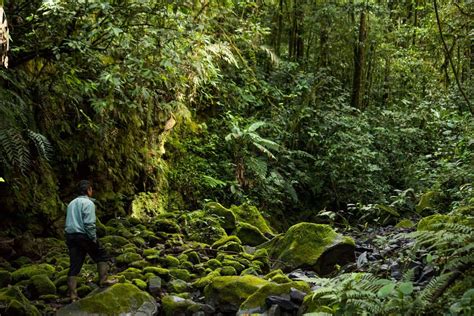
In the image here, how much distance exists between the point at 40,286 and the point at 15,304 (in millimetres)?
941

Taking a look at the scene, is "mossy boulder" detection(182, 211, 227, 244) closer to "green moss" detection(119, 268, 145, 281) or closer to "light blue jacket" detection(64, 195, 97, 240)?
"green moss" detection(119, 268, 145, 281)

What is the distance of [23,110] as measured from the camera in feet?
22.9

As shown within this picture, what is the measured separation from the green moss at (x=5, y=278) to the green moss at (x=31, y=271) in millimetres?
81

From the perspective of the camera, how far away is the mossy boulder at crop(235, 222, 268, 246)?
9531 mm

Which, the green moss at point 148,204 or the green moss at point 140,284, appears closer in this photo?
the green moss at point 140,284

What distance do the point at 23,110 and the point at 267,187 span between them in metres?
6.59

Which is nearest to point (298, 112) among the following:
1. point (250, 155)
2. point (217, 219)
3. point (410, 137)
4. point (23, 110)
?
point (250, 155)

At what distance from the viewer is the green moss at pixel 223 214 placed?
979cm

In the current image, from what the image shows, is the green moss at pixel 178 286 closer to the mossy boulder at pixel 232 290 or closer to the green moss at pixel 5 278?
the mossy boulder at pixel 232 290

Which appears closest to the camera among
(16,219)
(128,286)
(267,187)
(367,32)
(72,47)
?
(128,286)

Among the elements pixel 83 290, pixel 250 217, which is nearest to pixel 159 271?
pixel 83 290

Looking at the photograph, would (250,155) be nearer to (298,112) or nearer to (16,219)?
(298,112)

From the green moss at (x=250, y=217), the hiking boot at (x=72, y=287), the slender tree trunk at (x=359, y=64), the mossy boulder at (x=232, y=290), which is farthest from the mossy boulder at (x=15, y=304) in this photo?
the slender tree trunk at (x=359, y=64)

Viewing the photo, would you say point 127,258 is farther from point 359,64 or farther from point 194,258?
point 359,64
